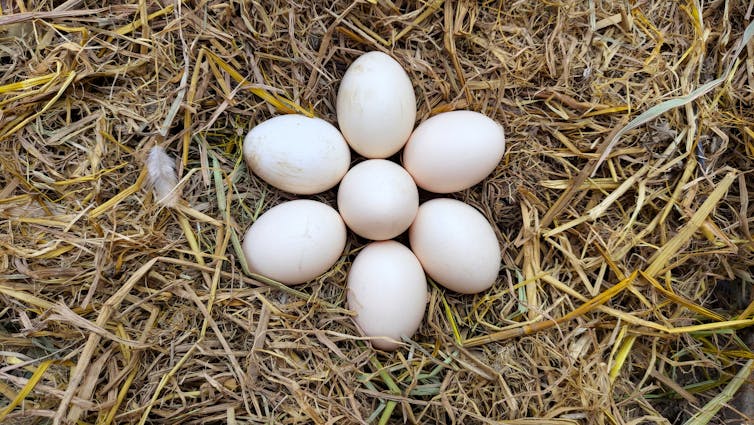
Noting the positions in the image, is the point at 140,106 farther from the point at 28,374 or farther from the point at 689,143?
the point at 689,143

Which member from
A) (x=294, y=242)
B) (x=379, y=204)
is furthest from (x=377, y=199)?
(x=294, y=242)

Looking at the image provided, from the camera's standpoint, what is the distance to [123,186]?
3.43 ft

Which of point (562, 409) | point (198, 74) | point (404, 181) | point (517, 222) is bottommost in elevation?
point (562, 409)

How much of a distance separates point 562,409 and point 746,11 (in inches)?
36.1

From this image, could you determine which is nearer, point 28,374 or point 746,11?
point 28,374

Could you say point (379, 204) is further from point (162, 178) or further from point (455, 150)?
point (162, 178)

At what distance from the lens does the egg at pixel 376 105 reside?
106 cm

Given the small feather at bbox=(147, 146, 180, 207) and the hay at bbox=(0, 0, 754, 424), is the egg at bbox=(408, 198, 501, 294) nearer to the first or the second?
the hay at bbox=(0, 0, 754, 424)

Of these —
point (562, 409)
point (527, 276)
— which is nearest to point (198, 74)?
point (527, 276)

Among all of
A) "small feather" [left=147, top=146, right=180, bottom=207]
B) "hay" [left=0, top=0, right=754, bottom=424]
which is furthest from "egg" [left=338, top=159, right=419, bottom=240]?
"small feather" [left=147, top=146, right=180, bottom=207]

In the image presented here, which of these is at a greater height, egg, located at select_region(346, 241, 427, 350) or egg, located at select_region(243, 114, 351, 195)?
egg, located at select_region(243, 114, 351, 195)

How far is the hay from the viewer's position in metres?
0.98

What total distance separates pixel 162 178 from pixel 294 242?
0.28 meters

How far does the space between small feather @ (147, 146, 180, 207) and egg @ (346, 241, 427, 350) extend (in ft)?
1.24
